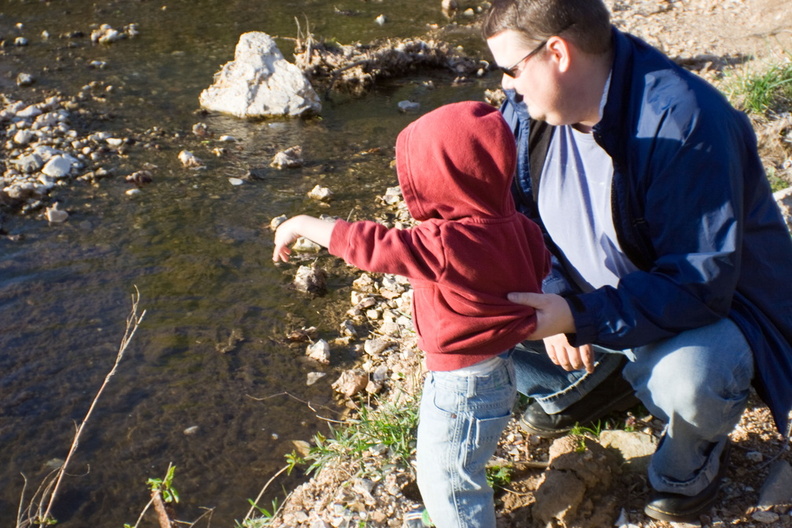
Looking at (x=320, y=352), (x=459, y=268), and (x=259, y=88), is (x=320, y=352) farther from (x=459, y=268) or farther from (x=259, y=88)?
(x=259, y=88)

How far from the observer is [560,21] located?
230cm

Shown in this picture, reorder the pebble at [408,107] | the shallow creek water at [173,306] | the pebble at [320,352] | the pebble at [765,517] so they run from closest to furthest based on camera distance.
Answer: the pebble at [765,517] < the shallow creek water at [173,306] < the pebble at [320,352] < the pebble at [408,107]

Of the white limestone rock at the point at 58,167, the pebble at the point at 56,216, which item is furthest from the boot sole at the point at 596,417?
the white limestone rock at the point at 58,167

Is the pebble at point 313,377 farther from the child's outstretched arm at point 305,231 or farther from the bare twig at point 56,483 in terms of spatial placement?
the child's outstretched arm at point 305,231

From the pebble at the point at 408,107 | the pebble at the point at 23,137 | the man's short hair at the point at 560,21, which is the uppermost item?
the man's short hair at the point at 560,21

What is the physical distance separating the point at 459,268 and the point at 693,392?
2.87 feet

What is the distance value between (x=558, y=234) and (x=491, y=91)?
4156 mm

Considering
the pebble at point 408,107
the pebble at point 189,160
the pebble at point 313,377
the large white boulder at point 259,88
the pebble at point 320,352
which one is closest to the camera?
the pebble at point 313,377

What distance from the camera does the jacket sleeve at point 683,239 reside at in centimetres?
222

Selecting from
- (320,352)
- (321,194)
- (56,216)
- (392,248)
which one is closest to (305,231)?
(392,248)

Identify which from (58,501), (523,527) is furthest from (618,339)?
(58,501)

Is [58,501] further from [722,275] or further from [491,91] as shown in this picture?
[491,91]

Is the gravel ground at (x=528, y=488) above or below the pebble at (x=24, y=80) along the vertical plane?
above

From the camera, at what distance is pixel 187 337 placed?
152 inches
